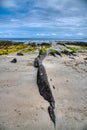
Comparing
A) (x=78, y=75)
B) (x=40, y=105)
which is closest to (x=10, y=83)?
(x=40, y=105)

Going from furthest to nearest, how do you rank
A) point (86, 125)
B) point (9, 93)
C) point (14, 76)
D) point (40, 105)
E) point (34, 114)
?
point (14, 76) → point (9, 93) → point (40, 105) → point (34, 114) → point (86, 125)

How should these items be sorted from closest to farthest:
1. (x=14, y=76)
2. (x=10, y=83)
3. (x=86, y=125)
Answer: (x=86, y=125)
(x=10, y=83)
(x=14, y=76)

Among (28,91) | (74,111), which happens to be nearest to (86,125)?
(74,111)

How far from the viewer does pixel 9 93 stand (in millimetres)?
12141

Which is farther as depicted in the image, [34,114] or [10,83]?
[10,83]

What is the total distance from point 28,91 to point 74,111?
374cm

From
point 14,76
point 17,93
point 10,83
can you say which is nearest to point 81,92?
point 17,93

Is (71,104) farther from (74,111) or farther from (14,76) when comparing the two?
(14,76)

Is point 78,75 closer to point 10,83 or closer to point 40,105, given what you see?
point 10,83

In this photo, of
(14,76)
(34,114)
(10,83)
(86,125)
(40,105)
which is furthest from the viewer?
(14,76)

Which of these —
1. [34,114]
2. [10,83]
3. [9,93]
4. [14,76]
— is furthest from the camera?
[14,76]

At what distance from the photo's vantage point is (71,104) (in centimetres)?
1059

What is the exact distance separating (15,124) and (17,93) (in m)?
3.73

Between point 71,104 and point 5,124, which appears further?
point 71,104
